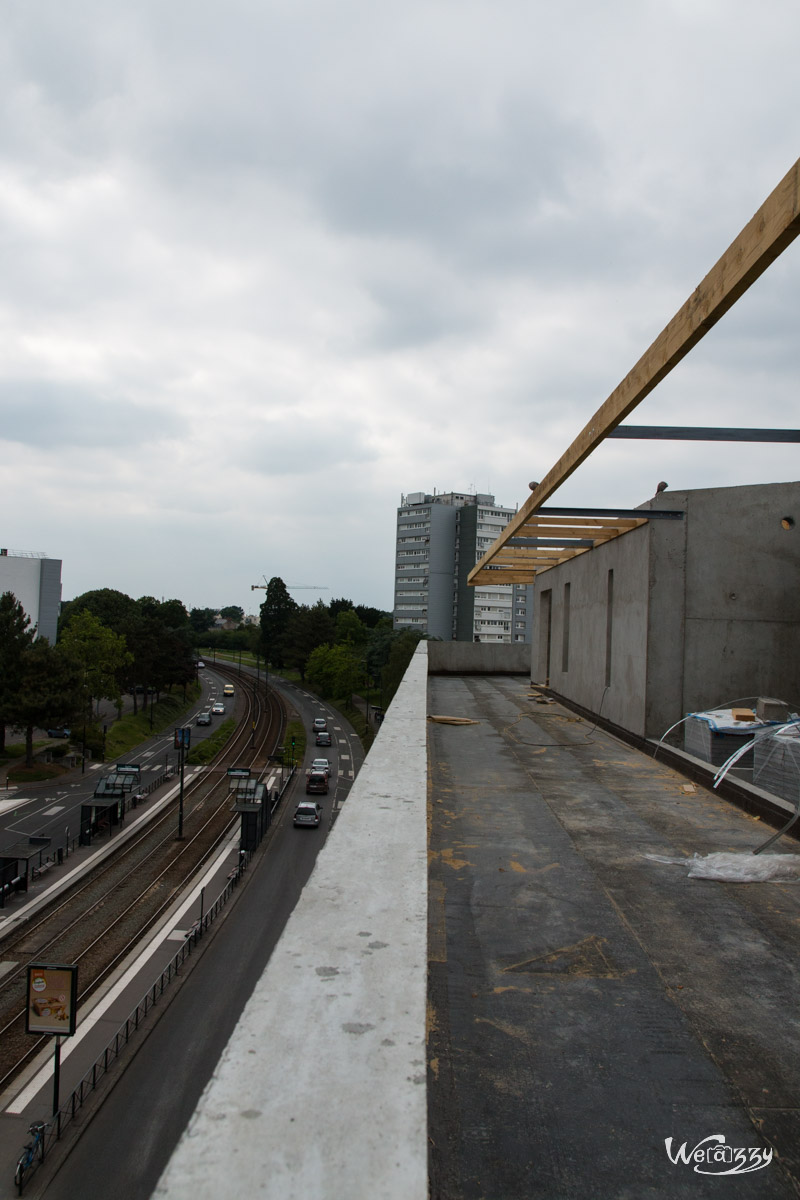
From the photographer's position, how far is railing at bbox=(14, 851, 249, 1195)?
37.6ft

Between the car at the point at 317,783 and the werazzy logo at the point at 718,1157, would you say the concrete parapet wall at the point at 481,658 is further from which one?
the werazzy logo at the point at 718,1157

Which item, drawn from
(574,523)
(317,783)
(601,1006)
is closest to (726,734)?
(574,523)

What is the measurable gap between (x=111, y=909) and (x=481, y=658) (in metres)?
13.3

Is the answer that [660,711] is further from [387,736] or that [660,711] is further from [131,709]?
[131,709]

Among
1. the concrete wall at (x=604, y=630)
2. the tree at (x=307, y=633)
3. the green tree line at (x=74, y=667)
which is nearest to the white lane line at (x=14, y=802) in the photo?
the green tree line at (x=74, y=667)

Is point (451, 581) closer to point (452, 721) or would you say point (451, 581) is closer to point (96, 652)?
point (96, 652)

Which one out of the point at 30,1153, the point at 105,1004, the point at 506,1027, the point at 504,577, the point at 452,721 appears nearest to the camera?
the point at 506,1027

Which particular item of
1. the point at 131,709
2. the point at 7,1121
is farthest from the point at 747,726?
the point at 131,709

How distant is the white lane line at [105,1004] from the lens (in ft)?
43.4

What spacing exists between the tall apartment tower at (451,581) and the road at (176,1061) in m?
65.0

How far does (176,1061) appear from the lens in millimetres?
14320

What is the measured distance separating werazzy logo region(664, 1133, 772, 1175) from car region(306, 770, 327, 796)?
36.4 meters

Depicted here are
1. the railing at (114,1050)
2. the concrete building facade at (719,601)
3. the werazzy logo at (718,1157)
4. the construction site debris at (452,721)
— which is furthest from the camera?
the railing at (114,1050)

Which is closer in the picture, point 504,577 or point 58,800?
point 504,577
